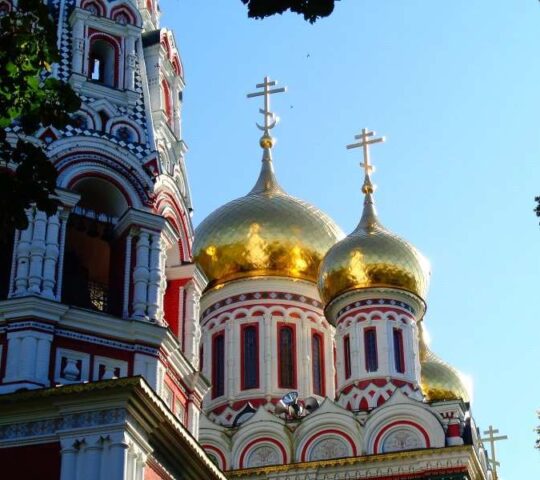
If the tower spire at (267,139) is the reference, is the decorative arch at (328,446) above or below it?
below

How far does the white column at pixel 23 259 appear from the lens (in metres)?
11.8

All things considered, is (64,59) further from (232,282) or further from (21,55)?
(232,282)

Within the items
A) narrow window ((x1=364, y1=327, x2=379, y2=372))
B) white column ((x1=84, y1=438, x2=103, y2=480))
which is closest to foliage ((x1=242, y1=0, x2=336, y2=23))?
white column ((x1=84, y1=438, x2=103, y2=480))

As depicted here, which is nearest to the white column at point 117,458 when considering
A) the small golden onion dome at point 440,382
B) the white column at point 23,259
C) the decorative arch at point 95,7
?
the white column at point 23,259

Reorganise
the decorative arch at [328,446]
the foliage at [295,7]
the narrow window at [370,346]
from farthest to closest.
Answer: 1. the narrow window at [370,346]
2. the decorative arch at [328,446]
3. the foliage at [295,7]

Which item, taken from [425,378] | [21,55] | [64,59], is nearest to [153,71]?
[64,59]

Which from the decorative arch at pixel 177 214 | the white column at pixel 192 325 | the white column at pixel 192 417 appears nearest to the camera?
the white column at pixel 192 417

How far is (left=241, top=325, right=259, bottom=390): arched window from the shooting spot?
21328 millimetres

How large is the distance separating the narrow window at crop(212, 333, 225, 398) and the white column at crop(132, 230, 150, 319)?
29.5 feet

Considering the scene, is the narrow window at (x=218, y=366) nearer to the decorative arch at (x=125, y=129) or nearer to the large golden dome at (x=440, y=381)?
the large golden dome at (x=440, y=381)

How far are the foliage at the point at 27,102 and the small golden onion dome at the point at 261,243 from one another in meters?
14.9

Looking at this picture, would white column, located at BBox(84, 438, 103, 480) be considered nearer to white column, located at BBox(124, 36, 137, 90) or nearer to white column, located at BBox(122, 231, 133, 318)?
white column, located at BBox(122, 231, 133, 318)

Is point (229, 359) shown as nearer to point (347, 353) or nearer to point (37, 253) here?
point (347, 353)

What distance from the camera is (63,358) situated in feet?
38.5
